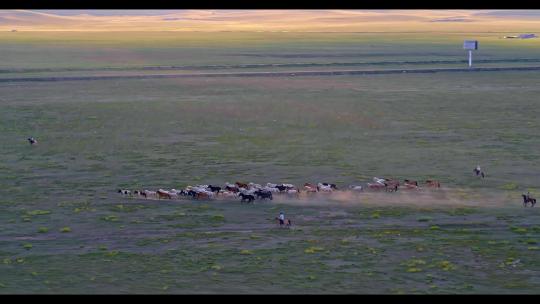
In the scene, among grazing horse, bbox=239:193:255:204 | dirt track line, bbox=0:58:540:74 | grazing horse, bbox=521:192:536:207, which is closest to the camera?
grazing horse, bbox=521:192:536:207

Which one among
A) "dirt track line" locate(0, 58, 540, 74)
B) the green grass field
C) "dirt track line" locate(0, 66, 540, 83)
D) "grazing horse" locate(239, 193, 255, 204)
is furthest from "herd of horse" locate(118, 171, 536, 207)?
"dirt track line" locate(0, 58, 540, 74)

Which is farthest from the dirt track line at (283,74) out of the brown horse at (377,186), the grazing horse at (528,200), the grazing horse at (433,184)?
the grazing horse at (528,200)

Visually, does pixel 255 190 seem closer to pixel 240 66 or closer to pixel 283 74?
pixel 283 74

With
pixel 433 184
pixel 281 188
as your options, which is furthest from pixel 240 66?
pixel 281 188

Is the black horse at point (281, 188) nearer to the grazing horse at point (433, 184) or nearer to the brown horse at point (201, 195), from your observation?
the brown horse at point (201, 195)

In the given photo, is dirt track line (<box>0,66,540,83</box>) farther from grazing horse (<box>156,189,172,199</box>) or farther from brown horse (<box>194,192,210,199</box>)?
brown horse (<box>194,192,210,199</box>)
